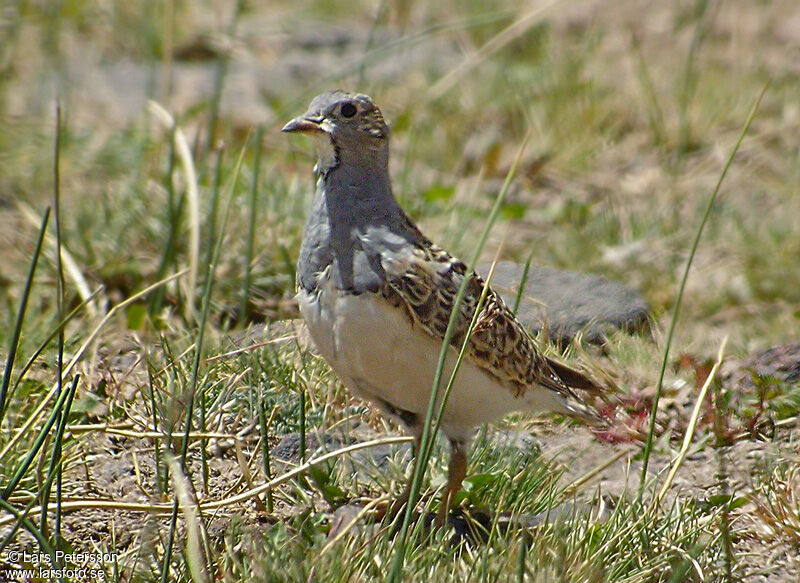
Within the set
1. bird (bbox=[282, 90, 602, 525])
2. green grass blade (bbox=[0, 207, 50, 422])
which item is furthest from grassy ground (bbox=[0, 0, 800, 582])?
bird (bbox=[282, 90, 602, 525])

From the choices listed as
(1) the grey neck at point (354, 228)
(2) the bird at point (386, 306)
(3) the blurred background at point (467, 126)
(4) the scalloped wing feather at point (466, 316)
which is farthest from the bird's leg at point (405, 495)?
(3) the blurred background at point (467, 126)

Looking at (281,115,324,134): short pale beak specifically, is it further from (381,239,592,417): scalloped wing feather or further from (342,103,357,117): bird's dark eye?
(381,239,592,417): scalloped wing feather

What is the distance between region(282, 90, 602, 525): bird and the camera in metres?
2.92

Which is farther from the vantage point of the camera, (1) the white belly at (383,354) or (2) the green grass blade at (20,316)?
(1) the white belly at (383,354)

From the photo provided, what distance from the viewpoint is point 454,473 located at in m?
3.09

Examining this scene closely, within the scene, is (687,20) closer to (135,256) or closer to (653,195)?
(653,195)

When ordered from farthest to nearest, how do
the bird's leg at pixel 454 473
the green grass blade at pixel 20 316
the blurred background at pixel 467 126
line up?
the blurred background at pixel 467 126, the bird's leg at pixel 454 473, the green grass blade at pixel 20 316

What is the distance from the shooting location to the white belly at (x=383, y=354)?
2881 millimetres

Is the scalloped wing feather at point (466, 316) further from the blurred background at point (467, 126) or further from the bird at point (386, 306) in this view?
the blurred background at point (467, 126)

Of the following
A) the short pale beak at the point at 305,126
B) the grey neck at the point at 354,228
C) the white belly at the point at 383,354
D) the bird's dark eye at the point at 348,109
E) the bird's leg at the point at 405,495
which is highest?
the bird's dark eye at the point at 348,109

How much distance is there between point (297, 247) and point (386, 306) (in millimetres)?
1811

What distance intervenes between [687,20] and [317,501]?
17.9 feet

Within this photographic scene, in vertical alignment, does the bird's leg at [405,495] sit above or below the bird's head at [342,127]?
below

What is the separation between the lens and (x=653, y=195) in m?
6.01
